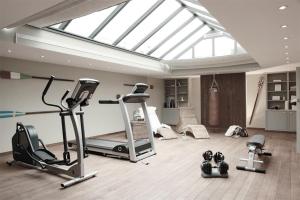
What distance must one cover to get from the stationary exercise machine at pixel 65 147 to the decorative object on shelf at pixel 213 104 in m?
6.12

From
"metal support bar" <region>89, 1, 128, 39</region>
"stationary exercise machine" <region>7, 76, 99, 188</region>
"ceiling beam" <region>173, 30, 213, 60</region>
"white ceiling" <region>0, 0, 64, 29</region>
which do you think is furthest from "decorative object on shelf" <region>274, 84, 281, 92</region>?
"white ceiling" <region>0, 0, 64, 29</region>

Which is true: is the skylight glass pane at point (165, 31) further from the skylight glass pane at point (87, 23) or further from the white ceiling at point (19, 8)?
the white ceiling at point (19, 8)

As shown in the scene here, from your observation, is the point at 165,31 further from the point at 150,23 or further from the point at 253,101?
the point at 253,101

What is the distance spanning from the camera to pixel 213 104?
905 centimetres

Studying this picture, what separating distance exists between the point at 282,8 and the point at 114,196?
121 inches

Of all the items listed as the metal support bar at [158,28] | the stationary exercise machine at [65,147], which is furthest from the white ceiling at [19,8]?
the metal support bar at [158,28]

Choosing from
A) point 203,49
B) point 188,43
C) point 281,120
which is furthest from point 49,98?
point 281,120

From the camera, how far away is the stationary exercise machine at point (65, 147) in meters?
3.58

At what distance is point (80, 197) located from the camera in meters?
3.00

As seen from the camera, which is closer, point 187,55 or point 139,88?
point 139,88

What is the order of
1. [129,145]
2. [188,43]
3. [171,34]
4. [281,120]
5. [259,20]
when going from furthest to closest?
[281,120] < [188,43] < [171,34] < [129,145] < [259,20]

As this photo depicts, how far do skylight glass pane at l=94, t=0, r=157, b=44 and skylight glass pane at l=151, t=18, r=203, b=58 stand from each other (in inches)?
73.4

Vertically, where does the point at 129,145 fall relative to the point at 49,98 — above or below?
below

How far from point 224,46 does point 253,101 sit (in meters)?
3.10
